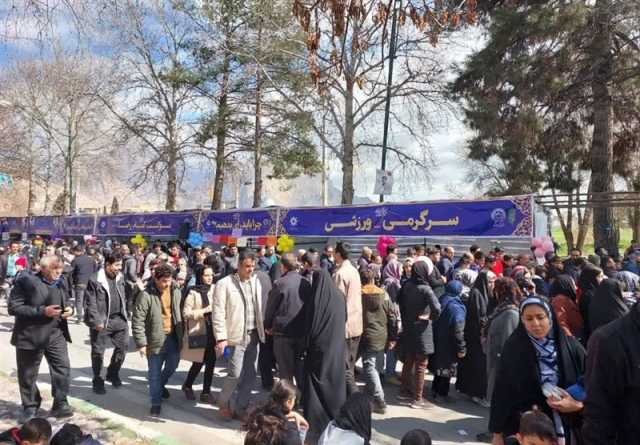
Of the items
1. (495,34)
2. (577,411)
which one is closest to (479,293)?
(577,411)

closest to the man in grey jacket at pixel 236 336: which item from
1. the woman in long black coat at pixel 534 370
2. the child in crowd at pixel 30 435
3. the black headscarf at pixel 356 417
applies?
the child in crowd at pixel 30 435

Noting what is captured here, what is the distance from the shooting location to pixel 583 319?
520cm

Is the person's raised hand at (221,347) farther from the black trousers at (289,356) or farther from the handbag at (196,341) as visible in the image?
the handbag at (196,341)

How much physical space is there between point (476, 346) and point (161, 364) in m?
3.38

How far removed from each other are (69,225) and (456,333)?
26050 millimetres

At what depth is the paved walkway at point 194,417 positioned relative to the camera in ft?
16.1

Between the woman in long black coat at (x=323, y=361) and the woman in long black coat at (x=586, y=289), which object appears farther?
the woman in long black coat at (x=586, y=289)

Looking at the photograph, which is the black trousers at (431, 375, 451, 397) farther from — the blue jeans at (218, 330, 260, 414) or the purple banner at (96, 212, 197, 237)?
the purple banner at (96, 212, 197, 237)

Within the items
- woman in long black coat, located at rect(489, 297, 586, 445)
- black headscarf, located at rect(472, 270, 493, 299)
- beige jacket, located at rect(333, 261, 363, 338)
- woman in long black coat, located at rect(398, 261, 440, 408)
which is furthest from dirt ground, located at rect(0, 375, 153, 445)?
black headscarf, located at rect(472, 270, 493, 299)

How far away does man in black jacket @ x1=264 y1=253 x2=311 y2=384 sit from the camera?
5211 millimetres

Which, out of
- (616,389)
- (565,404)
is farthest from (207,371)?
(616,389)

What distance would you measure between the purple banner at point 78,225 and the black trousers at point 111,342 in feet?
69.3

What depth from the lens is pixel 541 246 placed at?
1034 centimetres

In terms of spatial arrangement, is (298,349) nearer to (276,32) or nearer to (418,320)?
(418,320)
